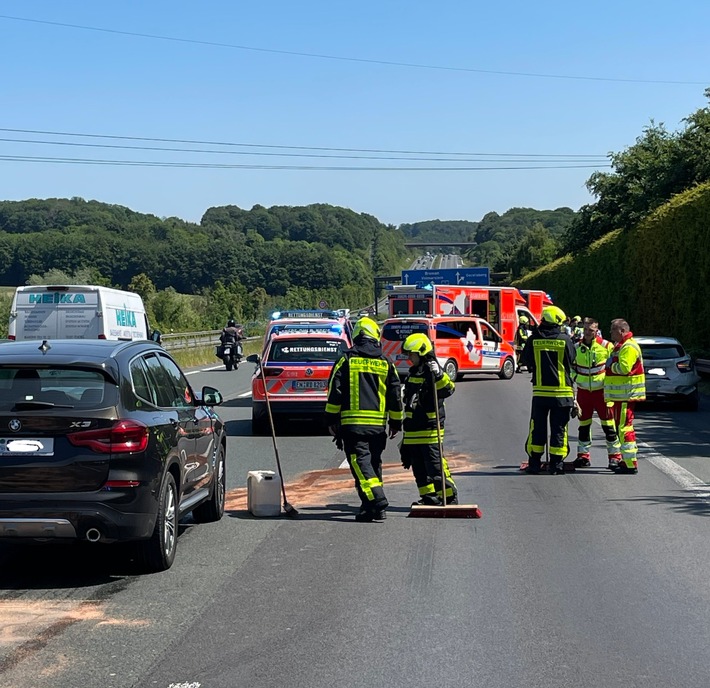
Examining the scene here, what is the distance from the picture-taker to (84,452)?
24.1ft

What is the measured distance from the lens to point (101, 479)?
24.2 ft

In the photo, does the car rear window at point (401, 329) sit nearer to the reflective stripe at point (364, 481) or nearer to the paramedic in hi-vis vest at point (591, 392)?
the paramedic in hi-vis vest at point (591, 392)

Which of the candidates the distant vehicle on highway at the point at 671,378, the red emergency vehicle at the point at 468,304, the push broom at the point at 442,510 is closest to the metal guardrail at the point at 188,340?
the red emergency vehicle at the point at 468,304

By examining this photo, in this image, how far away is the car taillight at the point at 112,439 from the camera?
736 centimetres

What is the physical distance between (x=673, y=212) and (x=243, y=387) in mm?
14691

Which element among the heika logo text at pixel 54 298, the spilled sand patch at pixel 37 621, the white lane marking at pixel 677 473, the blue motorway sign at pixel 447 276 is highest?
the blue motorway sign at pixel 447 276

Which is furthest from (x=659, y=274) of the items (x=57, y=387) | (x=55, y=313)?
(x=57, y=387)

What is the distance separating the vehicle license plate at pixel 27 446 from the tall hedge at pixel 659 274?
25.9 m

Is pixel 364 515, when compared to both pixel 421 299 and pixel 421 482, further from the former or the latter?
pixel 421 299

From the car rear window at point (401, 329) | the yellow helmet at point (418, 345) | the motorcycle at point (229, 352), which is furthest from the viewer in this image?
the motorcycle at point (229, 352)

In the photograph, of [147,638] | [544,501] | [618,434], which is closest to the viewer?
[147,638]

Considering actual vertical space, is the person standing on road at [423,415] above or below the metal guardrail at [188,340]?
above

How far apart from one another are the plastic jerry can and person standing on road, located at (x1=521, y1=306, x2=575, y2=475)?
12.4 ft

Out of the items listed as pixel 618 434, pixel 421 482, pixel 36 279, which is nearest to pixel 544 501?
pixel 421 482
